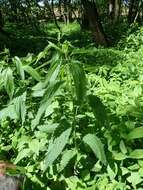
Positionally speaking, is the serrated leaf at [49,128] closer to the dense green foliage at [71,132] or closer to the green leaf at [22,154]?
the dense green foliage at [71,132]

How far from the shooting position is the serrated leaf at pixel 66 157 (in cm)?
280

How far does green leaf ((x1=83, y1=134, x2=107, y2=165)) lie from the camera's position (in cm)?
264

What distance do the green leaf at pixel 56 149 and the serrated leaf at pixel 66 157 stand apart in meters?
0.17

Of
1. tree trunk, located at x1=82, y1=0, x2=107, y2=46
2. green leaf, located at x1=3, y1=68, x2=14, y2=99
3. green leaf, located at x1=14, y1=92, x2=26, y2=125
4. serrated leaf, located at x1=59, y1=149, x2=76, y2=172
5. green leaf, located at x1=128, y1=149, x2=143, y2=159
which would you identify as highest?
green leaf, located at x1=3, y1=68, x2=14, y2=99

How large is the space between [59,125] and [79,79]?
0.34m

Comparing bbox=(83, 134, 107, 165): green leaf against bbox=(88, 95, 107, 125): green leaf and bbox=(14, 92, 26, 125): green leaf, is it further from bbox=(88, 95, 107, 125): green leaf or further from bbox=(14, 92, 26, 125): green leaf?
bbox=(14, 92, 26, 125): green leaf

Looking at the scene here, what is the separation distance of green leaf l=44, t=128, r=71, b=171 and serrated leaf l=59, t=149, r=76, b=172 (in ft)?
0.56

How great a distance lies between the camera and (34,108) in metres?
3.60

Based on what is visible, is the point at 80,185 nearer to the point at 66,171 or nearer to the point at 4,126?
the point at 66,171

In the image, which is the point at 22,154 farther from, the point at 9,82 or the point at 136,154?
the point at 136,154

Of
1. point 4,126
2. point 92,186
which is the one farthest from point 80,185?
point 4,126

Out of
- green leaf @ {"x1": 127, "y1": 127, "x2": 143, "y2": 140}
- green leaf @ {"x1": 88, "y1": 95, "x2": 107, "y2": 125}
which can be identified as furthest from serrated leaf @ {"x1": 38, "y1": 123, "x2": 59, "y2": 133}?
green leaf @ {"x1": 127, "y1": 127, "x2": 143, "y2": 140}

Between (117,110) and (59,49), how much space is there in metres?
0.79

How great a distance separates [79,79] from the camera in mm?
2588
